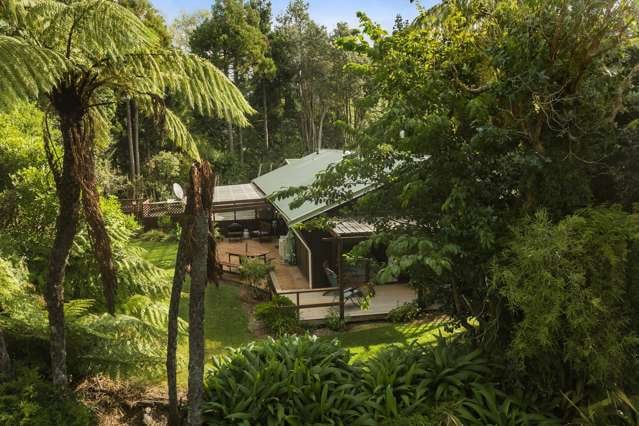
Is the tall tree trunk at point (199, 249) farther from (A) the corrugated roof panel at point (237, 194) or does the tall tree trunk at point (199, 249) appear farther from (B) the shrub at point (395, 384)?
(A) the corrugated roof panel at point (237, 194)

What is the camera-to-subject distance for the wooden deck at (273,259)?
45.7 feet

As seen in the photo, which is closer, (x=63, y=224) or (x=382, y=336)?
(x=63, y=224)

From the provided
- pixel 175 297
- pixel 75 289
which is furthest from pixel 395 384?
pixel 75 289

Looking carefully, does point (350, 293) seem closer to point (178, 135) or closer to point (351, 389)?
point (351, 389)

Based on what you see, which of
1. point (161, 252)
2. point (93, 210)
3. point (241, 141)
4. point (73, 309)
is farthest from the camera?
point (241, 141)

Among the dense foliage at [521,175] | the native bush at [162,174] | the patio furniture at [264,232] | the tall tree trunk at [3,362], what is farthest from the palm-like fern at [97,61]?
the native bush at [162,174]

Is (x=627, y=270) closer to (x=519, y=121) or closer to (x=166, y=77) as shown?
(x=519, y=121)

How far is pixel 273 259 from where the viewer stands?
16828 millimetres

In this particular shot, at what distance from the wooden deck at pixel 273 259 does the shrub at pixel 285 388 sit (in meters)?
4.61

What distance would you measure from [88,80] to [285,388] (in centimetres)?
405

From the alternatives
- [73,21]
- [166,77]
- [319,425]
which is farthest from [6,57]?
[319,425]

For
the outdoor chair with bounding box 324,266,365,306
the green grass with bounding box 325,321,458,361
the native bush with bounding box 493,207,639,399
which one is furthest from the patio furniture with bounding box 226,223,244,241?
the native bush with bounding box 493,207,639,399

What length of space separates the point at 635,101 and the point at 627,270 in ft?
6.83

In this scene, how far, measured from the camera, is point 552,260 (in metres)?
4.84
